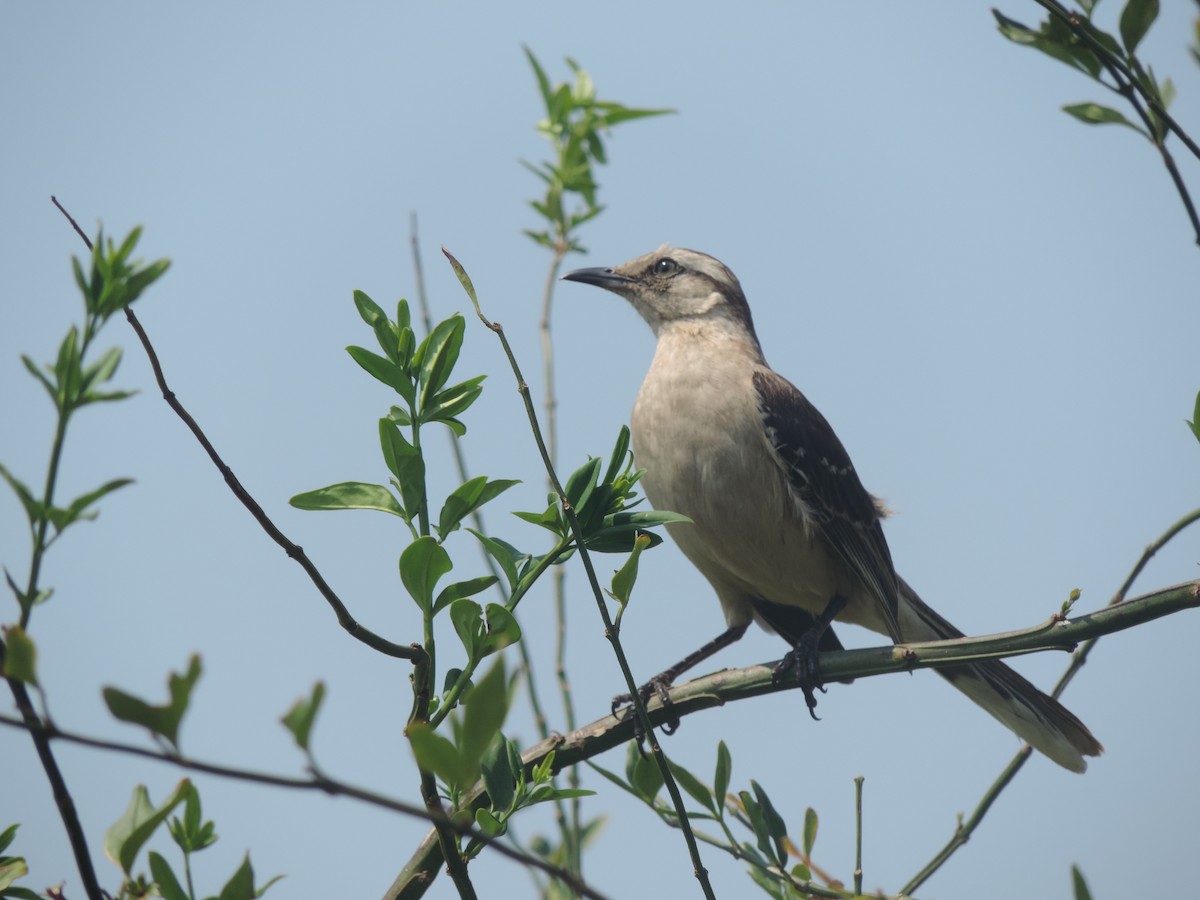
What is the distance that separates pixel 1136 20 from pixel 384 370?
6.58 feet

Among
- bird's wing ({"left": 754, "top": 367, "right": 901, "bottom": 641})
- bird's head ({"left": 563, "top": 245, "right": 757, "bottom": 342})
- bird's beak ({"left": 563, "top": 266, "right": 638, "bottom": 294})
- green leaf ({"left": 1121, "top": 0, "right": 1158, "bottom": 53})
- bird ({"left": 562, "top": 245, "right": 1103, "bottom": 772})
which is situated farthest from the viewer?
bird's beak ({"left": 563, "top": 266, "right": 638, "bottom": 294})

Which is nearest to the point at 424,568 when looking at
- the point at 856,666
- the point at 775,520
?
→ the point at 856,666

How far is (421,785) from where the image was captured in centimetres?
202

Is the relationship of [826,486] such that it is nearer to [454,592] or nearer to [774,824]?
[774,824]

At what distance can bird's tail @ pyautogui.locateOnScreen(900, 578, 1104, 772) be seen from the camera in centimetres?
527

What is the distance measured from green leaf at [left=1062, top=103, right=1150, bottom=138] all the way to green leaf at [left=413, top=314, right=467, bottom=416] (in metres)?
1.83

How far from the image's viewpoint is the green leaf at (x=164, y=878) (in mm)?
1938

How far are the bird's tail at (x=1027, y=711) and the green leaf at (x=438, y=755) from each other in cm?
409

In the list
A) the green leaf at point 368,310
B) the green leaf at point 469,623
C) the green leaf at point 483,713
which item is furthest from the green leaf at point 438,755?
the green leaf at point 368,310

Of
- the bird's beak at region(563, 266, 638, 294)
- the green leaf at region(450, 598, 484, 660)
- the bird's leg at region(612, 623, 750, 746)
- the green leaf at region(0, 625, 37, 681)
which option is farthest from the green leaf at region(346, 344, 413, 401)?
the bird's beak at region(563, 266, 638, 294)

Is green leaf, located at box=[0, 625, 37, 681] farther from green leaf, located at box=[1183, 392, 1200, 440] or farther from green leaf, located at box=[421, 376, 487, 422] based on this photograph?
green leaf, located at box=[1183, 392, 1200, 440]

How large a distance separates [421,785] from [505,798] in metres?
0.43

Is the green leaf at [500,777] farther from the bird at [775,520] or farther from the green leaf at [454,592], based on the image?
the bird at [775,520]

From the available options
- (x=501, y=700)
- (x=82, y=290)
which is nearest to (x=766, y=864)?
(x=501, y=700)
